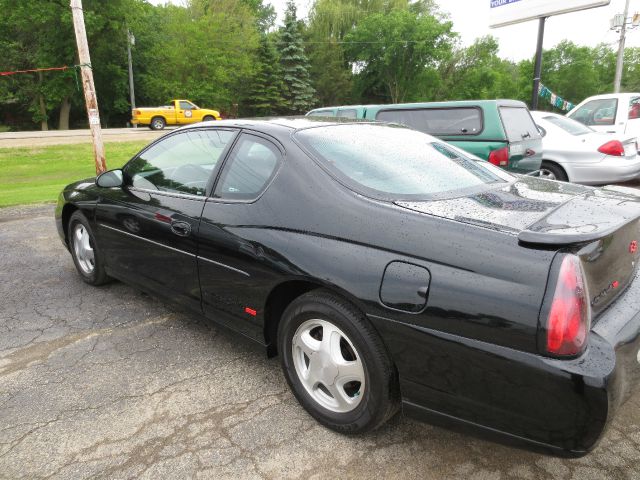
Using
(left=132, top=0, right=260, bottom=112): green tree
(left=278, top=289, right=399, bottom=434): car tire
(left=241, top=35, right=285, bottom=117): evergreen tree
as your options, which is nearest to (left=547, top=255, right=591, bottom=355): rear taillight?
(left=278, top=289, right=399, bottom=434): car tire

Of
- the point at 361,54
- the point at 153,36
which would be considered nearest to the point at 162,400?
the point at 153,36

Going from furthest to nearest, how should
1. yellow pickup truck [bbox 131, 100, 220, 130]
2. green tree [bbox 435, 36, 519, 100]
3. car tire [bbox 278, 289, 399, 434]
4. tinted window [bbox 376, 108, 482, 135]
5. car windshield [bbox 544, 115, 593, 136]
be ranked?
green tree [bbox 435, 36, 519, 100] → yellow pickup truck [bbox 131, 100, 220, 130] → car windshield [bbox 544, 115, 593, 136] → tinted window [bbox 376, 108, 482, 135] → car tire [bbox 278, 289, 399, 434]

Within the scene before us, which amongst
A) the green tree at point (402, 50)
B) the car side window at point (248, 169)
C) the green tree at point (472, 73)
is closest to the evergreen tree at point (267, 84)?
the green tree at point (402, 50)

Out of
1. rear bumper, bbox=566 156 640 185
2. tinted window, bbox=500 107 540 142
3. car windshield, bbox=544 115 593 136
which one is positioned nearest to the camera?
tinted window, bbox=500 107 540 142

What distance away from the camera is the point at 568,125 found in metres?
8.20

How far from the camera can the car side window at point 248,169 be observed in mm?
2551

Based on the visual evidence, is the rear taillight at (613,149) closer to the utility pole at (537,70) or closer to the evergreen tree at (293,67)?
the utility pole at (537,70)

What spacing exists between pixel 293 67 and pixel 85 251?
40.9 metres

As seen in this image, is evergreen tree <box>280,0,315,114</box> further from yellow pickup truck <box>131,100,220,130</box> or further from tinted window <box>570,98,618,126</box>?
tinted window <box>570,98,618,126</box>

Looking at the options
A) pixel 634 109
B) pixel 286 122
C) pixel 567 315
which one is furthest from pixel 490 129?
pixel 567 315

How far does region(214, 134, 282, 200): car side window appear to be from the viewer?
2551mm

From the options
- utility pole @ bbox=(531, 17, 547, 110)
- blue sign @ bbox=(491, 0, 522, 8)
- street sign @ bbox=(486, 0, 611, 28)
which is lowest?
utility pole @ bbox=(531, 17, 547, 110)

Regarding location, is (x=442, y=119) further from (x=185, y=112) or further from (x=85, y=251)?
(x=185, y=112)

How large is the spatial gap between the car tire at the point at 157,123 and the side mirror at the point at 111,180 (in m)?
26.3
